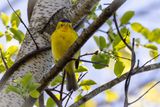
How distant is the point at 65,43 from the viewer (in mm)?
2068

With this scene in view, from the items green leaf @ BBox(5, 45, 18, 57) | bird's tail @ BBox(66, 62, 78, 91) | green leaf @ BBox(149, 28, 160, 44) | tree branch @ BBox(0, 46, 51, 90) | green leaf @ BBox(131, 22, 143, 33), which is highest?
tree branch @ BBox(0, 46, 51, 90)

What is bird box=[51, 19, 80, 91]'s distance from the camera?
1.83m

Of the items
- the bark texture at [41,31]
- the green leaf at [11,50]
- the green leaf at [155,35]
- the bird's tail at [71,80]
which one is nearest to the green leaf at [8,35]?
the green leaf at [11,50]

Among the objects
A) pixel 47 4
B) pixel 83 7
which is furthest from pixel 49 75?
pixel 47 4

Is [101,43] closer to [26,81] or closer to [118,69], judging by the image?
[118,69]

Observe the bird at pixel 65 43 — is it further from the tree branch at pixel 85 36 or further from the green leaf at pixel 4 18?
the tree branch at pixel 85 36

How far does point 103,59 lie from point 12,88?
0.40 meters

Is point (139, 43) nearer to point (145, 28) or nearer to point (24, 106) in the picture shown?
point (145, 28)

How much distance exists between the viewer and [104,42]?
1598 mm

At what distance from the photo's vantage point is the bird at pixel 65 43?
1828 millimetres

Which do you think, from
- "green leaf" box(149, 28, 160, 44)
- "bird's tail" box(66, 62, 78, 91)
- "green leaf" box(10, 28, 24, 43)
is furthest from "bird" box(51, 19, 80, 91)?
"green leaf" box(149, 28, 160, 44)

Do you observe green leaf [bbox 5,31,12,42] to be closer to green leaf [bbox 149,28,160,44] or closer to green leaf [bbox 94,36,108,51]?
green leaf [bbox 94,36,108,51]

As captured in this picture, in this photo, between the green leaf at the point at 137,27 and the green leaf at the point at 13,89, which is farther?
the green leaf at the point at 137,27

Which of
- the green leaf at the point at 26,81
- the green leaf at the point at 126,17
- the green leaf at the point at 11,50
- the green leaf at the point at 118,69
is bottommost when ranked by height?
the green leaf at the point at 118,69
